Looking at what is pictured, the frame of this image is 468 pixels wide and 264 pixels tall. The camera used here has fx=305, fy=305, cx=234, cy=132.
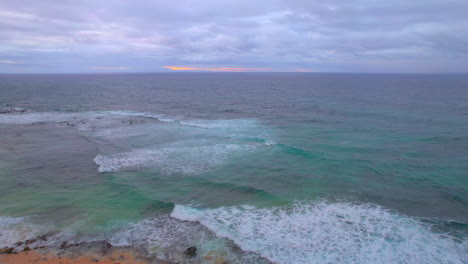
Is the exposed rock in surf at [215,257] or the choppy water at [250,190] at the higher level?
the choppy water at [250,190]

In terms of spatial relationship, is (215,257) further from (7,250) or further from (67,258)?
(7,250)

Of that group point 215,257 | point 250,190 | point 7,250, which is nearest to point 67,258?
point 7,250

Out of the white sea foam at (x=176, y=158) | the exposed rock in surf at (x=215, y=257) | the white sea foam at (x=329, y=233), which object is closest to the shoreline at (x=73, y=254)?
the exposed rock in surf at (x=215, y=257)

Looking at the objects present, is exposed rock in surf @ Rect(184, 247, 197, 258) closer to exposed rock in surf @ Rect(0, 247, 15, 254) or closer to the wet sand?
the wet sand

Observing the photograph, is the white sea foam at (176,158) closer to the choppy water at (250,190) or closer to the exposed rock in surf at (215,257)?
the choppy water at (250,190)

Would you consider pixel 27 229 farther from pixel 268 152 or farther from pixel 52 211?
pixel 268 152

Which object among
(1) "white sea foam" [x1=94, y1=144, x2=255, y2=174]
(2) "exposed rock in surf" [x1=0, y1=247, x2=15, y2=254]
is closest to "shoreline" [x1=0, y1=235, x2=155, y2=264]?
(2) "exposed rock in surf" [x1=0, y1=247, x2=15, y2=254]
